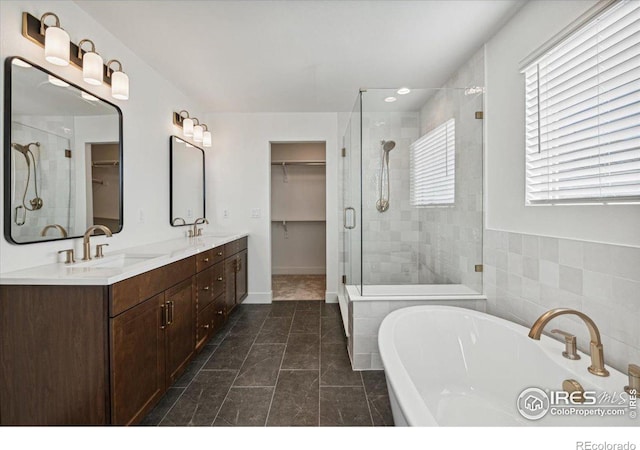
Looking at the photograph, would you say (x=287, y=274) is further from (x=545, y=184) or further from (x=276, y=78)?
(x=545, y=184)

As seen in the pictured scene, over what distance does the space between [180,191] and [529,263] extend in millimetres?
3060

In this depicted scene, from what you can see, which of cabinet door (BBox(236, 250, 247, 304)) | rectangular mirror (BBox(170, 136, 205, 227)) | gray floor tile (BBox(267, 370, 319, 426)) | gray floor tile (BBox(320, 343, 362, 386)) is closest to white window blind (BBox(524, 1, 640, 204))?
gray floor tile (BBox(320, 343, 362, 386))

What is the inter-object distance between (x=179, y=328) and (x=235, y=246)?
138 centimetres

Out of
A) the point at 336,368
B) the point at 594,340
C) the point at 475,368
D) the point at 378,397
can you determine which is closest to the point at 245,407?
the point at 336,368

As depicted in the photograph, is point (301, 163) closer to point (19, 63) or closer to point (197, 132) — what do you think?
point (197, 132)

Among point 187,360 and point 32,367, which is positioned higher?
point 32,367

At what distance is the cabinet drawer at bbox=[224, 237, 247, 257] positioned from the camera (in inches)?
121

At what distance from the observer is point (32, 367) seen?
1348 mm

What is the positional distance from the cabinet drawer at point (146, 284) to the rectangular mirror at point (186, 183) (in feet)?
3.42

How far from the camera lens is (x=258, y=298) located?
3.84 meters

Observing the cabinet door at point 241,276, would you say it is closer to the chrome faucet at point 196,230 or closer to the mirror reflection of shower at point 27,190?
A: the chrome faucet at point 196,230

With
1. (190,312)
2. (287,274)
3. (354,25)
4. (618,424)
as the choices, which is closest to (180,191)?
(190,312)

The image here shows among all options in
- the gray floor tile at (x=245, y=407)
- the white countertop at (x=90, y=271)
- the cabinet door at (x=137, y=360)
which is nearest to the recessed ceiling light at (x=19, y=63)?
the white countertop at (x=90, y=271)

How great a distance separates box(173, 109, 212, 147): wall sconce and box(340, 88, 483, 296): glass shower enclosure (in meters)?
1.83
